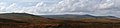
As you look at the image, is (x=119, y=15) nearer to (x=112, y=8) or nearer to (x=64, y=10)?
(x=112, y=8)

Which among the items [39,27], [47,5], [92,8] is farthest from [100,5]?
[39,27]

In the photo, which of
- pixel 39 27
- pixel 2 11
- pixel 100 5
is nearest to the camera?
pixel 39 27

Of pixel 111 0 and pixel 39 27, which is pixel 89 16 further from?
pixel 39 27

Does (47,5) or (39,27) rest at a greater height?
(47,5)

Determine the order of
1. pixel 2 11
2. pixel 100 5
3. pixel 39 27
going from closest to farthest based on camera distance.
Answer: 1. pixel 39 27
2. pixel 2 11
3. pixel 100 5

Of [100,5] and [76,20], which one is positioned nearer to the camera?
[76,20]

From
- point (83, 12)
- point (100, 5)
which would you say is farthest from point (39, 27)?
point (100, 5)

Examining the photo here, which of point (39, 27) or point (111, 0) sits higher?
point (111, 0)
